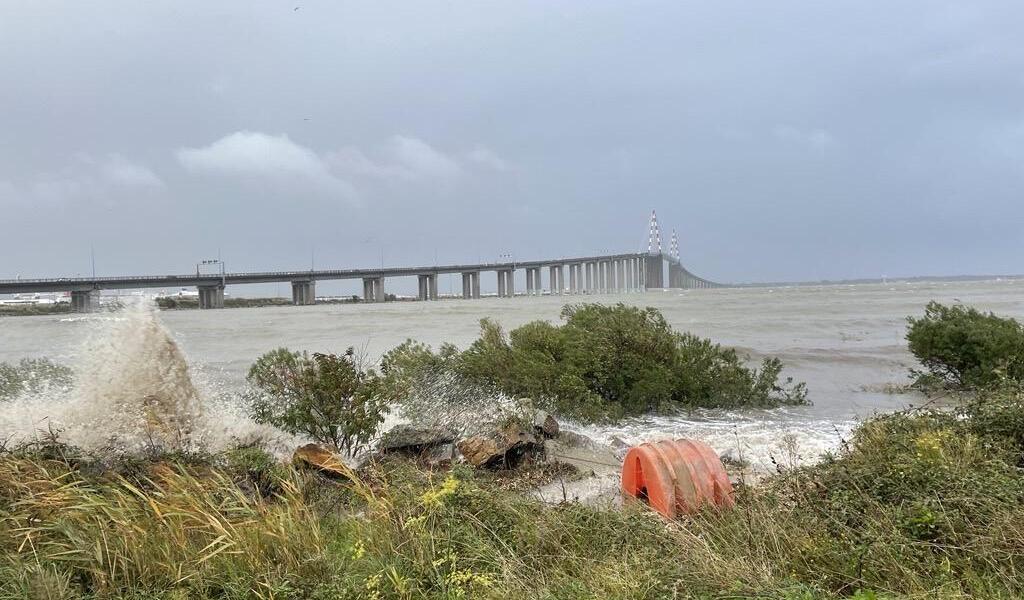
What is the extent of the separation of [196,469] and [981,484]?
19.9 ft

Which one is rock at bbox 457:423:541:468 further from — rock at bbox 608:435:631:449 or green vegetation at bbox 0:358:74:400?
green vegetation at bbox 0:358:74:400

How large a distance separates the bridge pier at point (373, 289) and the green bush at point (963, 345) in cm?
8296

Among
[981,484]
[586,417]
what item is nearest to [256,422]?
[586,417]

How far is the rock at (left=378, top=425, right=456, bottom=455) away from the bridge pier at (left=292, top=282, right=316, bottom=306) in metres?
79.5

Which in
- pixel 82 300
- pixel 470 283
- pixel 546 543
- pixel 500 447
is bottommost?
pixel 500 447

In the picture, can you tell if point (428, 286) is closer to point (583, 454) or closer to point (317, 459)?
Result: point (583, 454)

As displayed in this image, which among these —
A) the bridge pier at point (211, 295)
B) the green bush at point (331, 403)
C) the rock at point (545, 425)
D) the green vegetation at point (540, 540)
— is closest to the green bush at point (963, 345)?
the green vegetation at point (540, 540)

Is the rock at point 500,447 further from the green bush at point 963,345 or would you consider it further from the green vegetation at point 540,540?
the green bush at point 963,345

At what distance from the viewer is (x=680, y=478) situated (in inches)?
195

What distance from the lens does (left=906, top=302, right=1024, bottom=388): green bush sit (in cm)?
1140

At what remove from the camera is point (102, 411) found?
26.8ft

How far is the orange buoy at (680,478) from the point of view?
15.8 feet

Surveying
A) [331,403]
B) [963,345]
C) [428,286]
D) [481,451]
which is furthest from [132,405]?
[428,286]

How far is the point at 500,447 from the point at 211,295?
76793 millimetres
